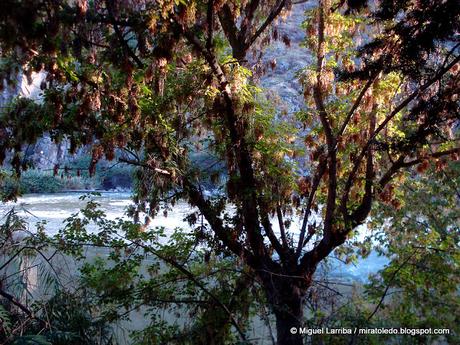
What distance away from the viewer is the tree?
11.5 feet

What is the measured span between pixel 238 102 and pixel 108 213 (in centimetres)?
1063

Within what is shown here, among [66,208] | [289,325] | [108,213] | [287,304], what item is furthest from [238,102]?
[66,208]

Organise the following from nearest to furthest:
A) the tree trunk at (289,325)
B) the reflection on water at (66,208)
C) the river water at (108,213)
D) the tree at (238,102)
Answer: the tree at (238,102) → the tree trunk at (289,325) → the river water at (108,213) → the reflection on water at (66,208)

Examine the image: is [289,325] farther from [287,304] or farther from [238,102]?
[238,102]

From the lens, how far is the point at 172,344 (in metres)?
5.38

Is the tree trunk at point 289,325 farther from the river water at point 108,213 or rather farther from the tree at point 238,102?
the river water at point 108,213

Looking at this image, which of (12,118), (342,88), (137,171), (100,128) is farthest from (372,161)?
(12,118)

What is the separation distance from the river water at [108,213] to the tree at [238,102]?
112 inches

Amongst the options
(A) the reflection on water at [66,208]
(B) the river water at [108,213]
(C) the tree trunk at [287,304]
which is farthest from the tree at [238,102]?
Answer: (A) the reflection on water at [66,208]

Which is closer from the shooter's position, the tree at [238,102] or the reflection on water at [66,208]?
the tree at [238,102]

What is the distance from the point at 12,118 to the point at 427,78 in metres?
3.72

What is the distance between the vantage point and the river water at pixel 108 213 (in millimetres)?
10302

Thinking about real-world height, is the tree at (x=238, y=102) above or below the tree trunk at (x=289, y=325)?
above

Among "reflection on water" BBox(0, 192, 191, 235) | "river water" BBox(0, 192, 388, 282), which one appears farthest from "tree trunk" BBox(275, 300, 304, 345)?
"reflection on water" BBox(0, 192, 191, 235)
